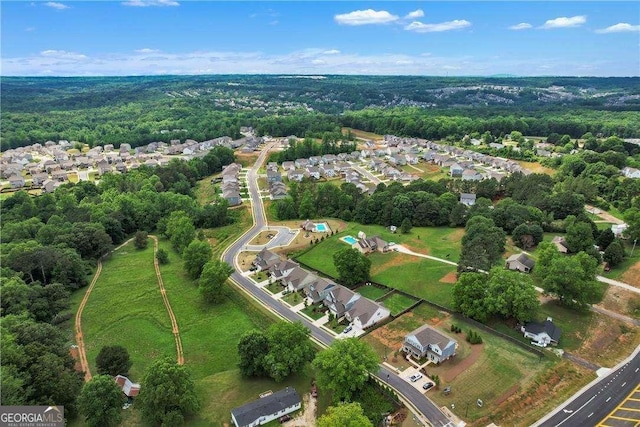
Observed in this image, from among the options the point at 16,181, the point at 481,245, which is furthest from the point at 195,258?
the point at 16,181

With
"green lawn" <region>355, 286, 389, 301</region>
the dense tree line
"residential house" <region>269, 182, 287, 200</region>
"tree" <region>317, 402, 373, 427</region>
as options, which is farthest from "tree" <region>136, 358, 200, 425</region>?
"residential house" <region>269, 182, 287, 200</region>

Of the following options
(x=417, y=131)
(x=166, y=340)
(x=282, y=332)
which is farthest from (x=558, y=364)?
(x=417, y=131)

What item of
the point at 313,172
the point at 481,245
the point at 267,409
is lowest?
the point at 267,409

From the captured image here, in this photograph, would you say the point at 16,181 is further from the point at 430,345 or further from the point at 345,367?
the point at 430,345

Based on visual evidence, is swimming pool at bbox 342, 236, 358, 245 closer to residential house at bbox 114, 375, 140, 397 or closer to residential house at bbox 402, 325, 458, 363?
residential house at bbox 402, 325, 458, 363

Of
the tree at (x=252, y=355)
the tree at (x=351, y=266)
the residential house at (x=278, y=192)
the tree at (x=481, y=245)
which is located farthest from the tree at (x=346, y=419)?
the residential house at (x=278, y=192)
